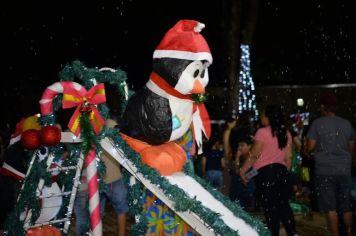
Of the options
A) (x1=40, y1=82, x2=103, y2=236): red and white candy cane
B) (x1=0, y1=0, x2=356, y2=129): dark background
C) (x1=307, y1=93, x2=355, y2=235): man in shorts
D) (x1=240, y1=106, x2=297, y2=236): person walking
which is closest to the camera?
(x1=40, y1=82, x2=103, y2=236): red and white candy cane

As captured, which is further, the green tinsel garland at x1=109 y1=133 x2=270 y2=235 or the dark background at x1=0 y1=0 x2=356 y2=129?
the dark background at x1=0 y1=0 x2=356 y2=129

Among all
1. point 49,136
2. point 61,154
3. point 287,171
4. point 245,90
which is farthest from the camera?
point 245,90

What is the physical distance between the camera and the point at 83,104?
4.60 meters

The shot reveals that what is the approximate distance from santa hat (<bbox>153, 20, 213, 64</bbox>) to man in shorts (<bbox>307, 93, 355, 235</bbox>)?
2.55 metres

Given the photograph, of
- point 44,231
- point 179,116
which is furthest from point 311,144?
point 44,231

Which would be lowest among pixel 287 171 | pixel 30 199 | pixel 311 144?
pixel 287 171

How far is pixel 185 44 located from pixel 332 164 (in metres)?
2.88

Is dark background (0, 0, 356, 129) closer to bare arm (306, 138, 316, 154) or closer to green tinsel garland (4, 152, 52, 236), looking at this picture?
bare arm (306, 138, 316, 154)

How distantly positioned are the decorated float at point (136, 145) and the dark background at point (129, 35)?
702 inches

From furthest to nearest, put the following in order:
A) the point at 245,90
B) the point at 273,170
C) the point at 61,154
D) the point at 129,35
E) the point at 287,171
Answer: the point at 129,35 → the point at 245,90 → the point at 287,171 → the point at 273,170 → the point at 61,154

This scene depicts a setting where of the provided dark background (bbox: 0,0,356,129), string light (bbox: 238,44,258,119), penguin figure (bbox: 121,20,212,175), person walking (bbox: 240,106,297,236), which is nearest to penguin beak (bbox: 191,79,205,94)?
penguin figure (bbox: 121,20,212,175)

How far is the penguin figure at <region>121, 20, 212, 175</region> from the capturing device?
4770 mm

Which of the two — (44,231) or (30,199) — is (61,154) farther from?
(44,231)

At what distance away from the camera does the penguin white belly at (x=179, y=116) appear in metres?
4.83
